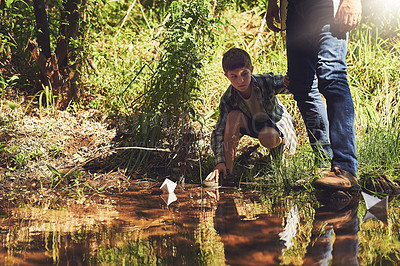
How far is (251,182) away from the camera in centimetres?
304

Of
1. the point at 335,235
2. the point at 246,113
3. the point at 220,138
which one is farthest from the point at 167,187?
the point at 335,235

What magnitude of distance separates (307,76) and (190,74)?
88cm

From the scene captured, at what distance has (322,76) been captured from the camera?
250 cm

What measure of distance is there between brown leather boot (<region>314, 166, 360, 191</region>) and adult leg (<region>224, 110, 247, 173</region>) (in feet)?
2.67

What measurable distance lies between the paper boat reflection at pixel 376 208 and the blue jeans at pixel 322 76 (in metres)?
0.25

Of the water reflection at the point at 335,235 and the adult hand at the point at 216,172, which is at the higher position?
the adult hand at the point at 216,172

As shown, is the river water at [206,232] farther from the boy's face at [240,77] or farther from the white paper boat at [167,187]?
the boy's face at [240,77]

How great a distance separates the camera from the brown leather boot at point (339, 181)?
7.74 feet

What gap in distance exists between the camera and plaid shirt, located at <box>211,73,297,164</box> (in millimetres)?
3158

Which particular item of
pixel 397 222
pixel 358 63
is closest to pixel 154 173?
pixel 397 222

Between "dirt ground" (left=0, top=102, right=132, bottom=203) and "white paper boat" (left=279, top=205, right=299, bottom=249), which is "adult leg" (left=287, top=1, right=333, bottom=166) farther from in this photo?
"dirt ground" (left=0, top=102, right=132, bottom=203)

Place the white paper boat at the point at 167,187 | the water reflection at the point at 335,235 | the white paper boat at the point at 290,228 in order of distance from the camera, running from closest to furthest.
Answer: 1. the water reflection at the point at 335,235
2. the white paper boat at the point at 290,228
3. the white paper boat at the point at 167,187

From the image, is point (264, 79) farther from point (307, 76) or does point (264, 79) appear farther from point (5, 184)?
point (5, 184)

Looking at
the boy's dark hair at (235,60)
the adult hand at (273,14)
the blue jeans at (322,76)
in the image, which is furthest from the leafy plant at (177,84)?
the blue jeans at (322,76)
